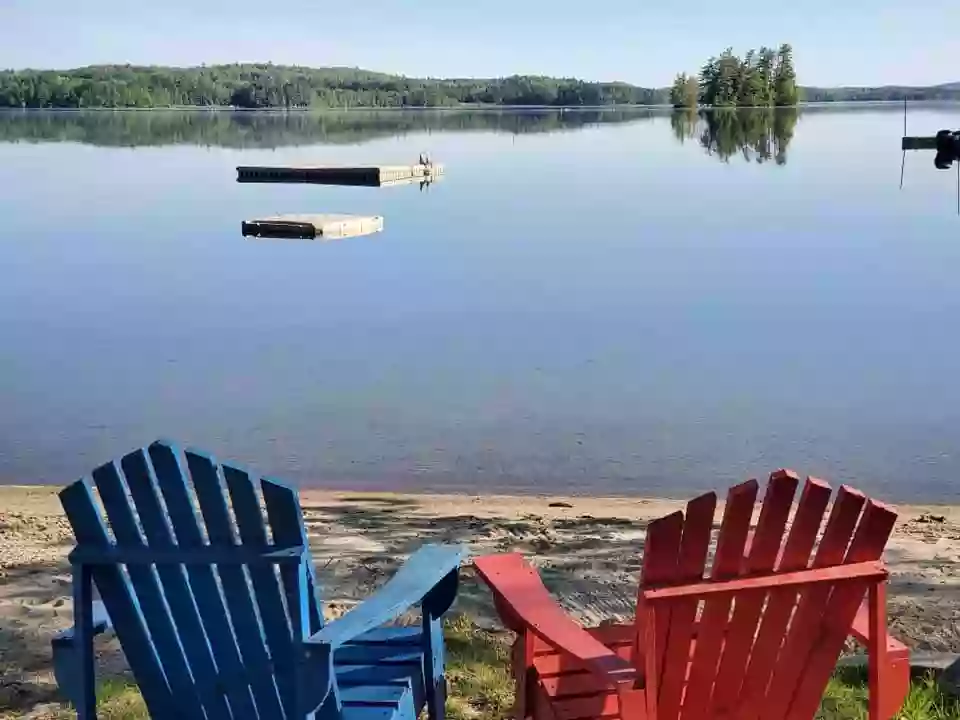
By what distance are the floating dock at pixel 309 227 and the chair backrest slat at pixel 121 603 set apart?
23.7 m

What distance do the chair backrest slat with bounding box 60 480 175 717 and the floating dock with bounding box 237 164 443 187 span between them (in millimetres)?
41767

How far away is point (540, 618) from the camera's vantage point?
7.89ft

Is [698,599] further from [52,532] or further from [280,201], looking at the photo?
[280,201]

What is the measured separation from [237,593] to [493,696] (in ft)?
4.08

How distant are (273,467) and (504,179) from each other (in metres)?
39.7

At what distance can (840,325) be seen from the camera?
13.7 meters

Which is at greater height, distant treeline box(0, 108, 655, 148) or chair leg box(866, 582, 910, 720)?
distant treeline box(0, 108, 655, 148)

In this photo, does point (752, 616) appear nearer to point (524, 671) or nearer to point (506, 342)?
point (524, 671)

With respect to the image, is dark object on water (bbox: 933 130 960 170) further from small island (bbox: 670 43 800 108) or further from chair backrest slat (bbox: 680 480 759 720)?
small island (bbox: 670 43 800 108)

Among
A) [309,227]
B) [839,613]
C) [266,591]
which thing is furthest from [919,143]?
[309,227]

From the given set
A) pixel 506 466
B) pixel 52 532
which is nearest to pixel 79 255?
pixel 506 466

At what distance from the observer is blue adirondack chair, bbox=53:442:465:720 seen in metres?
2.12

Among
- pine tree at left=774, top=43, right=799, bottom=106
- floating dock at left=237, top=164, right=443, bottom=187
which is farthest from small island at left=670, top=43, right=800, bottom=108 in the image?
floating dock at left=237, top=164, right=443, bottom=187

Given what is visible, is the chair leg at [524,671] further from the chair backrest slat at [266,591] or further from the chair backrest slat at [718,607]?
the chair backrest slat at [266,591]
